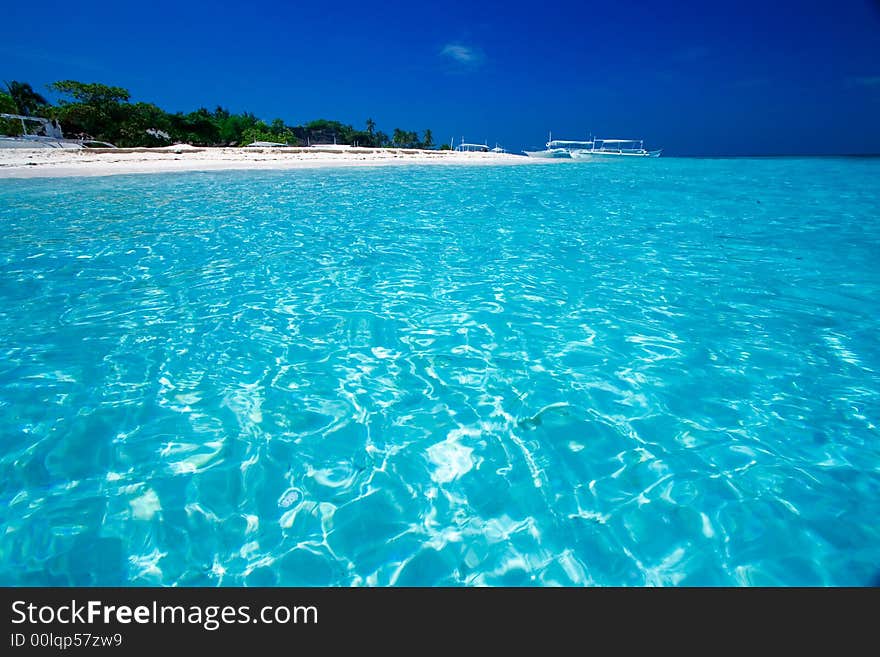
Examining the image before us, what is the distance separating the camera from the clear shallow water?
2934mm

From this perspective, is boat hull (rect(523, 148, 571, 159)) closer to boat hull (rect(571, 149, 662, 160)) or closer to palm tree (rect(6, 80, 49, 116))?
boat hull (rect(571, 149, 662, 160))

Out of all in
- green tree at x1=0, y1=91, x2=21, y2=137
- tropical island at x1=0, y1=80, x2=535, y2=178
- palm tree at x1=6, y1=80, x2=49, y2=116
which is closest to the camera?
tropical island at x1=0, y1=80, x2=535, y2=178

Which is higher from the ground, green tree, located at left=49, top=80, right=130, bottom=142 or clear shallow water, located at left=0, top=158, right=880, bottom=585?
green tree, located at left=49, top=80, right=130, bottom=142

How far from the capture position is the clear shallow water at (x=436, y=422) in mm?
2934

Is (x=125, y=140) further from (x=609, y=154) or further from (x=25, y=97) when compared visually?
(x=609, y=154)

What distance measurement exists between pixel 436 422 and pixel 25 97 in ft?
316

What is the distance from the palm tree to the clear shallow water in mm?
77637

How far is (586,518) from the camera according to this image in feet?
10.4

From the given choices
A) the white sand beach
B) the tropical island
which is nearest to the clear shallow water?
the white sand beach

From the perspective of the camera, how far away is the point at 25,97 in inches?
2542

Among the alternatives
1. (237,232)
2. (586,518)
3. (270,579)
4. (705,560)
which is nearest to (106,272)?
(237,232)

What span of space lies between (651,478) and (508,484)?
1240 millimetres

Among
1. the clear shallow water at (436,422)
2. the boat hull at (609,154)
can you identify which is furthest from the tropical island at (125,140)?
the boat hull at (609,154)
